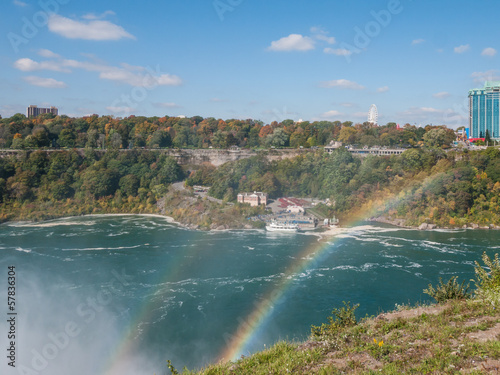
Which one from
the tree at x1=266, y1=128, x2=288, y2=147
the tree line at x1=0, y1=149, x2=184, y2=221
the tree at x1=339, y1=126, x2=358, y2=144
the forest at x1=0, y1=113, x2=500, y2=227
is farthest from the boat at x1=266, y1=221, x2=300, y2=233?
the tree at x1=339, y1=126, x2=358, y2=144

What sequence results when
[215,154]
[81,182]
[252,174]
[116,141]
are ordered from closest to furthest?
[81,182], [252,174], [116,141], [215,154]

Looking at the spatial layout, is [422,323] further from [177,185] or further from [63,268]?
[177,185]

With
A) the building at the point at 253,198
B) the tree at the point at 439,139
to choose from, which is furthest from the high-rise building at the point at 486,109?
the building at the point at 253,198

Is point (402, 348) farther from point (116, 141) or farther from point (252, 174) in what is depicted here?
point (116, 141)

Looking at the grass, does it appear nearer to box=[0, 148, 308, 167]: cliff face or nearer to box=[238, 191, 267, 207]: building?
box=[238, 191, 267, 207]: building

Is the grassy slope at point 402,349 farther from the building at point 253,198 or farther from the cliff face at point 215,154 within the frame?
the cliff face at point 215,154

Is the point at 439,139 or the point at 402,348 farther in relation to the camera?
the point at 439,139

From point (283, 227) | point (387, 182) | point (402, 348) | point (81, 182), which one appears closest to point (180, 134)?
point (81, 182)
